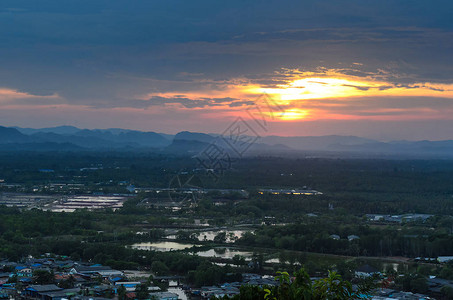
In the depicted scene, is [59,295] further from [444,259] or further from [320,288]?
[444,259]

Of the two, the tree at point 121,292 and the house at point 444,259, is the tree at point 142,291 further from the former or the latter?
the house at point 444,259

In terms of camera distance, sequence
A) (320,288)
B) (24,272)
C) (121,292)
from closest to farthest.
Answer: (320,288), (121,292), (24,272)

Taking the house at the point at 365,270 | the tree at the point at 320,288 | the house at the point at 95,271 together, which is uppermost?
the tree at the point at 320,288

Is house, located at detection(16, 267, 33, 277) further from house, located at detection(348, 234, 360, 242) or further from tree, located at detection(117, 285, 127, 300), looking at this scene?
house, located at detection(348, 234, 360, 242)

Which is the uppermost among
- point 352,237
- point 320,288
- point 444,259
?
point 320,288

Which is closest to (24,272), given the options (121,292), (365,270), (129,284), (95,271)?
(95,271)

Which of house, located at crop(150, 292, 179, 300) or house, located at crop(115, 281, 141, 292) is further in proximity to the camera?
house, located at crop(115, 281, 141, 292)

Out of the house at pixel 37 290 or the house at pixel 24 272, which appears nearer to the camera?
the house at pixel 37 290

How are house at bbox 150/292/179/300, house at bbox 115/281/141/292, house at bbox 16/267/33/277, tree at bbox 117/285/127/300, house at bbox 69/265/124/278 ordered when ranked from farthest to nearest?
house at bbox 69/265/124/278
house at bbox 16/267/33/277
house at bbox 115/281/141/292
tree at bbox 117/285/127/300
house at bbox 150/292/179/300

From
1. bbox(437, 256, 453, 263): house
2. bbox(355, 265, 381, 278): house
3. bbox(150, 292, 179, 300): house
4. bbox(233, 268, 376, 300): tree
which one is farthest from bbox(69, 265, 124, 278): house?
bbox(233, 268, 376, 300): tree

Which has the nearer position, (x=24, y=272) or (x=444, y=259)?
(x=24, y=272)

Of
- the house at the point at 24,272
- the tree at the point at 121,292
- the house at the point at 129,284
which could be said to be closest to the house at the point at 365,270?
the house at the point at 129,284

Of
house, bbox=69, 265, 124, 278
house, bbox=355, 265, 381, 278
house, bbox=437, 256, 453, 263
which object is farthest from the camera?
house, bbox=437, 256, 453, 263
